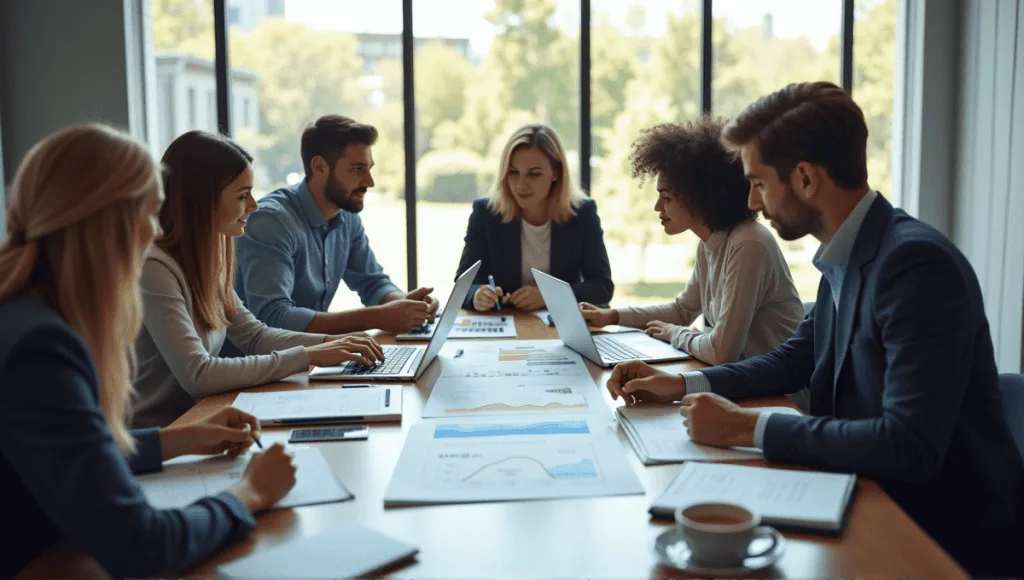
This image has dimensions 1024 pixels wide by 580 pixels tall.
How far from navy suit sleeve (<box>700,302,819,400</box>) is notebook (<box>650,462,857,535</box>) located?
47 cm

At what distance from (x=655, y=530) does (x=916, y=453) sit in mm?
449

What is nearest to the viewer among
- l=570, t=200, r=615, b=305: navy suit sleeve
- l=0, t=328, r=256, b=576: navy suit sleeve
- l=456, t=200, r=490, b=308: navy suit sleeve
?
l=0, t=328, r=256, b=576: navy suit sleeve

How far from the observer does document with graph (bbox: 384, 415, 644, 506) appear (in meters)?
1.26

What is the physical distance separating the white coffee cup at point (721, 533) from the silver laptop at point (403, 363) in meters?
1.07

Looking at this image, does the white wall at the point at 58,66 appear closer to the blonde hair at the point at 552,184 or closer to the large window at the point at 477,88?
the large window at the point at 477,88

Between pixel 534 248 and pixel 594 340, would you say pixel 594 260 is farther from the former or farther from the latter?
pixel 594 340

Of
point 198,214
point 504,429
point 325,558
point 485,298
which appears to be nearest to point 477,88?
point 485,298

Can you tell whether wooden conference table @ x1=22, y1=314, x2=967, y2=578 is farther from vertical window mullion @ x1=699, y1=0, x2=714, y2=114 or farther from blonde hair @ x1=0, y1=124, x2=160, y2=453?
vertical window mullion @ x1=699, y1=0, x2=714, y2=114

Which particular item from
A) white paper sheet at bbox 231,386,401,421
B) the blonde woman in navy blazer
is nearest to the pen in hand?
white paper sheet at bbox 231,386,401,421

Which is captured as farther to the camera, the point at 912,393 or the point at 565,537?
the point at 912,393

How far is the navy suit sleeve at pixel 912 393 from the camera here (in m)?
1.32

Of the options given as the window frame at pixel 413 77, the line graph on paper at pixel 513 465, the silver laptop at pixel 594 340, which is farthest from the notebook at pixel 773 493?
the window frame at pixel 413 77

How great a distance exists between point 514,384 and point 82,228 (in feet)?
3.44

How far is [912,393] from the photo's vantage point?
133 centimetres
